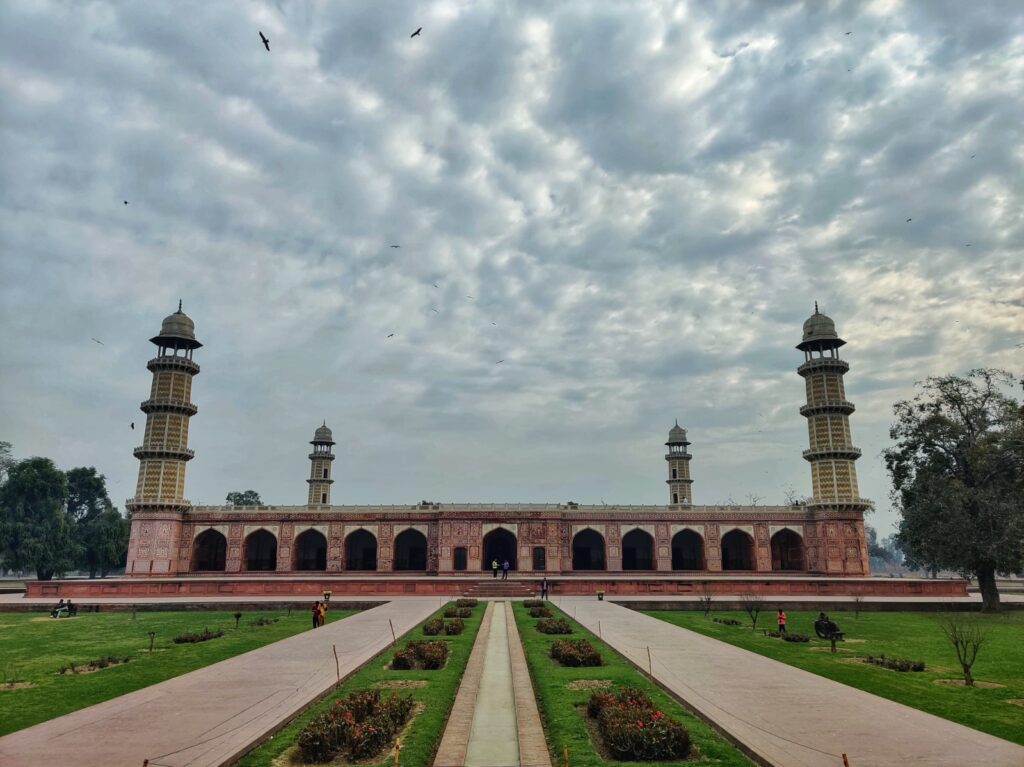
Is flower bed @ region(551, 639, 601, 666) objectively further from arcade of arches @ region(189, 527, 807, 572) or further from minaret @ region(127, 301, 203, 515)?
minaret @ region(127, 301, 203, 515)

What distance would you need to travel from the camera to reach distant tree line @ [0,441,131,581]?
162 feet

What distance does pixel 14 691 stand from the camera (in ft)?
39.6

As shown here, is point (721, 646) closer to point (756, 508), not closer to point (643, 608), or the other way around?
point (643, 608)

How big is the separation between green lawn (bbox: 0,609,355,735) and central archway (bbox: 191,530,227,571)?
2016cm

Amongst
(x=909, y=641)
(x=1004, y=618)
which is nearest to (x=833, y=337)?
(x=1004, y=618)

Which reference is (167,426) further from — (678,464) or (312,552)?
(678,464)

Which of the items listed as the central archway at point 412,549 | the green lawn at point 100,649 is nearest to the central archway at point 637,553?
the central archway at point 412,549

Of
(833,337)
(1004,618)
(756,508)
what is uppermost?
(833,337)

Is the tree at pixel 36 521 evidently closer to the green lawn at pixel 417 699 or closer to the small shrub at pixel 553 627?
the green lawn at pixel 417 699

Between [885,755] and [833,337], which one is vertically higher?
[833,337]

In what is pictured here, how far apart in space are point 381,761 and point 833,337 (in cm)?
4639

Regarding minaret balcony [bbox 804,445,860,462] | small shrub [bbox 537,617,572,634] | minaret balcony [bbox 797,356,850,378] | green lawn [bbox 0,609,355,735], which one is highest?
minaret balcony [bbox 797,356,850,378]

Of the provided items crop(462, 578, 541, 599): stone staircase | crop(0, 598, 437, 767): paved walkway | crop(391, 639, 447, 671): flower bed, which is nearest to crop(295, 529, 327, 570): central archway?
crop(462, 578, 541, 599): stone staircase

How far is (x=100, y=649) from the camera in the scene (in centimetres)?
1716
